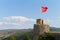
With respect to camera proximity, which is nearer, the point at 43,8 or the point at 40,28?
the point at 43,8

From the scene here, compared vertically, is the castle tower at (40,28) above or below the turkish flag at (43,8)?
below

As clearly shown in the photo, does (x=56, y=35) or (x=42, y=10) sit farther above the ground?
(x=42, y=10)

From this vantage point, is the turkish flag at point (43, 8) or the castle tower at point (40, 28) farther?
the castle tower at point (40, 28)

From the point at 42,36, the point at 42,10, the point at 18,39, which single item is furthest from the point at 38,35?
the point at 18,39

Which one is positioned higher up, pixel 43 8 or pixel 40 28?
pixel 43 8

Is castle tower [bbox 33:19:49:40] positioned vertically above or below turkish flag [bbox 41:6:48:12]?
below

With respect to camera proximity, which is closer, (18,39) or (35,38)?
(35,38)

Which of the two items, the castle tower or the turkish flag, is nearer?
the turkish flag

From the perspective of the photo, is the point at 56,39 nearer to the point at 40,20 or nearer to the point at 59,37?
the point at 59,37

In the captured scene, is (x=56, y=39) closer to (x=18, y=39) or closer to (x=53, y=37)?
(x=53, y=37)
